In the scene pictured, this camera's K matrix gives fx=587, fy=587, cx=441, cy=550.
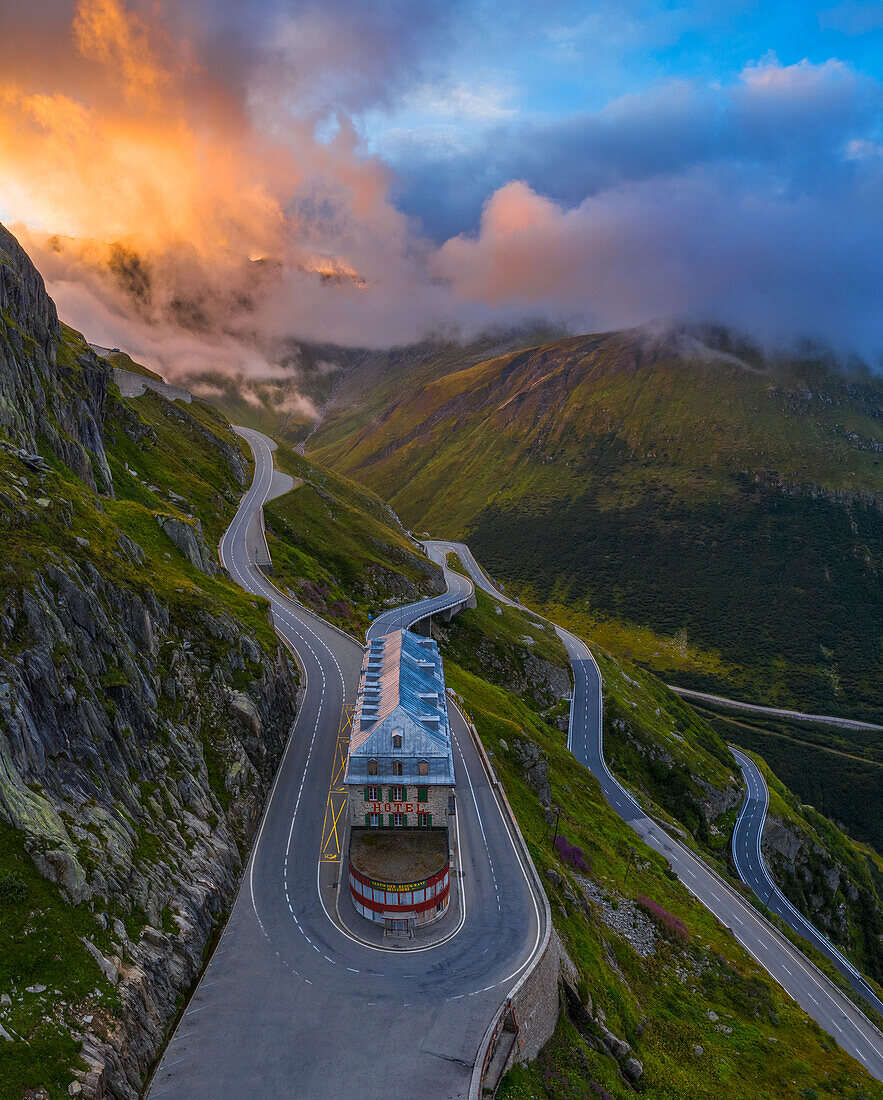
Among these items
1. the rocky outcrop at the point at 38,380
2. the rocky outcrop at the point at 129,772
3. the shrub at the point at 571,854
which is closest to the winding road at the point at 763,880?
the shrub at the point at 571,854

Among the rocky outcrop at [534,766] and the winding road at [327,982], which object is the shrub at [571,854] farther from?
the winding road at [327,982]

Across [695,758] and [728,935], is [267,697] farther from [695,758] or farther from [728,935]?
[695,758]

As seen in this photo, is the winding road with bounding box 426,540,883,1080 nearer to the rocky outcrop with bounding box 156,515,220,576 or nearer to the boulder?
the boulder

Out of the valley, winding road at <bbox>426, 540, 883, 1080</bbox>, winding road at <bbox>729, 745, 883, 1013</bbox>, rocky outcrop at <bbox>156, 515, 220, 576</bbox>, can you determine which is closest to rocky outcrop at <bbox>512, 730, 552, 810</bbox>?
the valley

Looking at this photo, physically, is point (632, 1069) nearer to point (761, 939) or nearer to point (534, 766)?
point (534, 766)

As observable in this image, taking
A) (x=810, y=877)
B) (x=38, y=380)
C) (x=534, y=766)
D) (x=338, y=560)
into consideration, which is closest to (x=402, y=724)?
(x=534, y=766)
